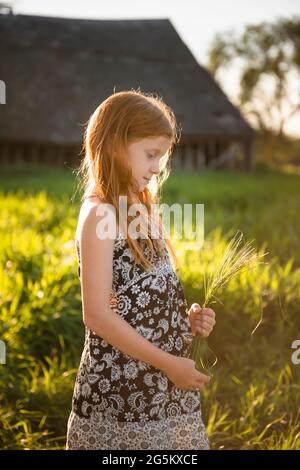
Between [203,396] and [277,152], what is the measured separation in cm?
2547

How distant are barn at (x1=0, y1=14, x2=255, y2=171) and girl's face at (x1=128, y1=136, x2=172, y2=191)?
54.1ft

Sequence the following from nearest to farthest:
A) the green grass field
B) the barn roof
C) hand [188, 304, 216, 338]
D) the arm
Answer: the arm → hand [188, 304, 216, 338] → the green grass field → the barn roof

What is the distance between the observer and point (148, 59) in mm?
20141

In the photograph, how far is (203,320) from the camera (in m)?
1.81

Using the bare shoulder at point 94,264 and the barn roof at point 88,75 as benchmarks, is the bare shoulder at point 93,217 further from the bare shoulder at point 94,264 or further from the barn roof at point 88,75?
the barn roof at point 88,75

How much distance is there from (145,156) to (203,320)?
0.48m

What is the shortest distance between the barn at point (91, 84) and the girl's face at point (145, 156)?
16.5 m

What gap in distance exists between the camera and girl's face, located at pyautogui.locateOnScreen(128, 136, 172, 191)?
170 centimetres

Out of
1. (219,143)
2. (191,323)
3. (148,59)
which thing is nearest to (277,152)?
(219,143)

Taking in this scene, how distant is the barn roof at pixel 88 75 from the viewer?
18719 mm
